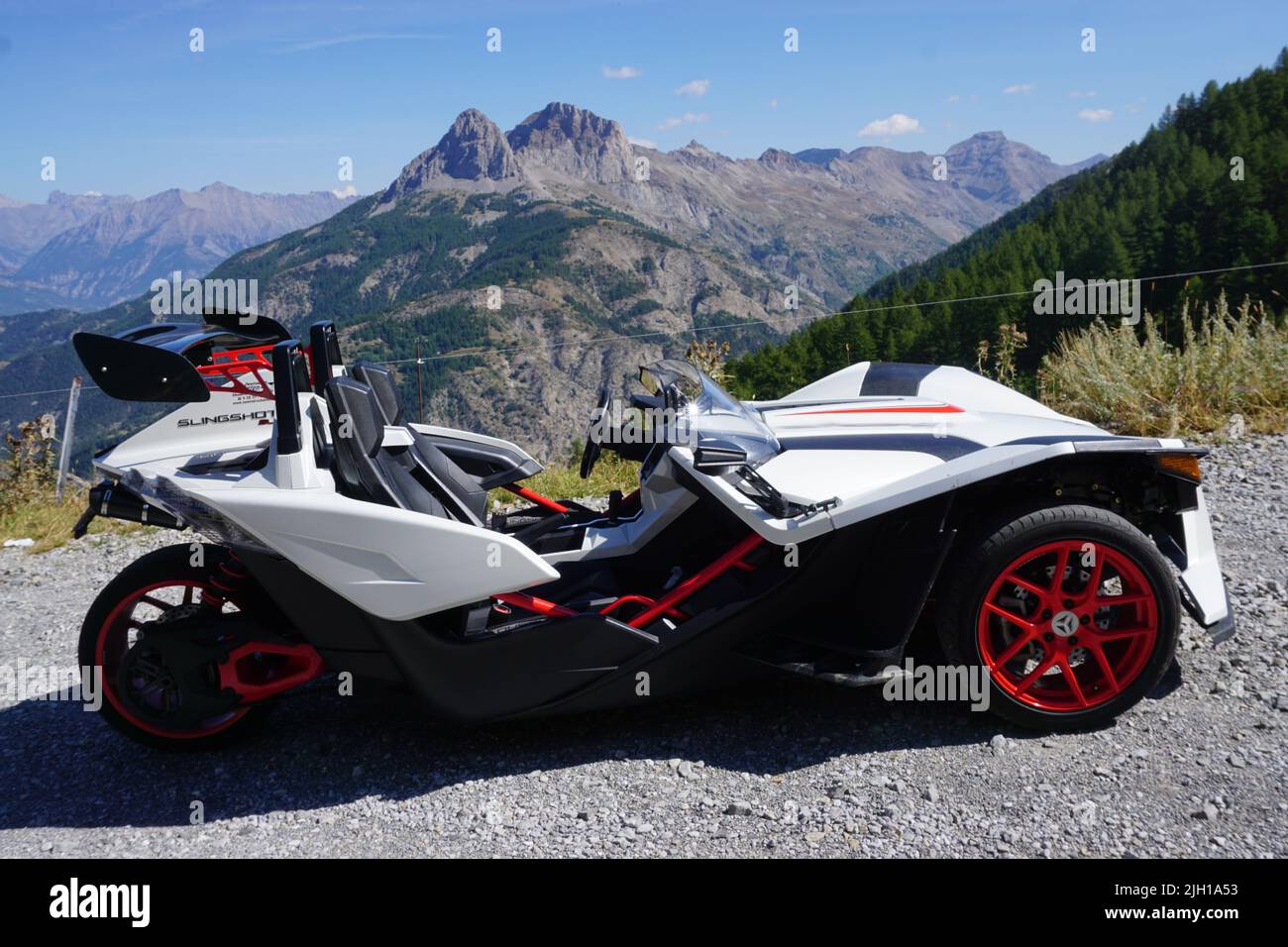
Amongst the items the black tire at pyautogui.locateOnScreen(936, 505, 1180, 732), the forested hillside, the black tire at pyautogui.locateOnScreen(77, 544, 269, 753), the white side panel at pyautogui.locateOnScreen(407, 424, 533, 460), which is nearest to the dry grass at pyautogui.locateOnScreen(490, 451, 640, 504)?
the white side panel at pyautogui.locateOnScreen(407, 424, 533, 460)

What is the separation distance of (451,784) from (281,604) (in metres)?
0.87

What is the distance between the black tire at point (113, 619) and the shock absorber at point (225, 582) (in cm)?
3

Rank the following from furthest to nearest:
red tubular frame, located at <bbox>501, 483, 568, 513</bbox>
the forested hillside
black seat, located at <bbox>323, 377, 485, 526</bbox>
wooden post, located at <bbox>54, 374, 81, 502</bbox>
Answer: the forested hillside → wooden post, located at <bbox>54, 374, 81, 502</bbox> → red tubular frame, located at <bbox>501, 483, 568, 513</bbox> → black seat, located at <bbox>323, 377, 485, 526</bbox>

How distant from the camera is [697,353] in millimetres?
8031

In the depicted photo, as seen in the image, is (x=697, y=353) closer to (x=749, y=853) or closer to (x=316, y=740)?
(x=316, y=740)

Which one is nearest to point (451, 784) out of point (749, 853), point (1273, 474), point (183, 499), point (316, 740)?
point (316, 740)

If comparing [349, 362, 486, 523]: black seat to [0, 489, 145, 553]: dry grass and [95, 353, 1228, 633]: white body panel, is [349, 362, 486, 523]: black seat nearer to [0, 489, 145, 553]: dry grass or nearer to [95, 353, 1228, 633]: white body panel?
[95, 353, 1228, 633]: white body panel

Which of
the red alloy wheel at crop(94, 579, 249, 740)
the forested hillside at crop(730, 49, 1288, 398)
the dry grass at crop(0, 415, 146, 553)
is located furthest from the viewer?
the forested hillside at crop(730, 49, 1288, 398)

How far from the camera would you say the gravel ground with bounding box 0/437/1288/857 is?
8.79ft

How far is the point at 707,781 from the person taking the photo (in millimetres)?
3025

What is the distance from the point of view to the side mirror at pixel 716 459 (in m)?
3.22

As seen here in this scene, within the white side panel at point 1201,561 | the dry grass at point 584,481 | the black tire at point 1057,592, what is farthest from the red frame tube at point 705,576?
the dry grass at point 584,481

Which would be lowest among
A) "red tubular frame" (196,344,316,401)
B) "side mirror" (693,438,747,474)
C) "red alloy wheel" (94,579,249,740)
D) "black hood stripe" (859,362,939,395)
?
"red alloy wheel" (94,579,249,740)

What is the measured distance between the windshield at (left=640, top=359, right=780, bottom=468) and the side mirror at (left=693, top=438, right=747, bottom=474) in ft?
0.22
